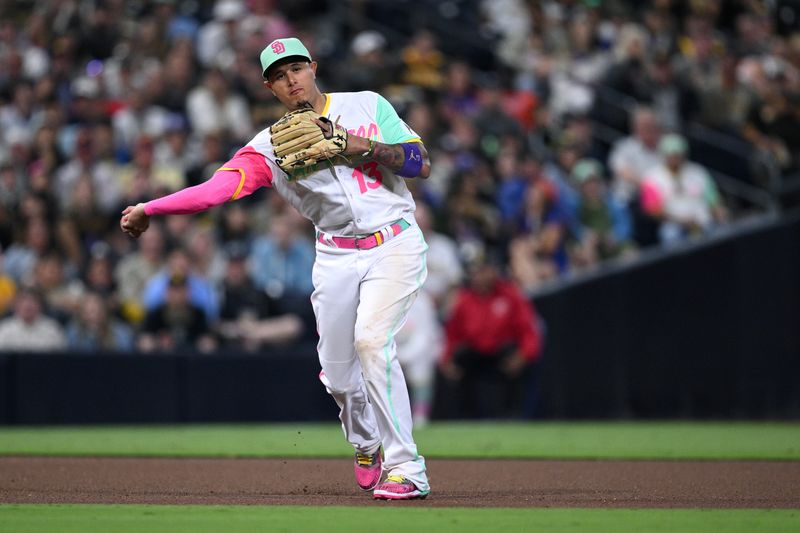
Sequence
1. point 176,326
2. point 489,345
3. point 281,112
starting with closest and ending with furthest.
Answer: point 176,326, point 489,345, point 281,112

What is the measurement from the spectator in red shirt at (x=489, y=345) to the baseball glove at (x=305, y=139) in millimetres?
7357

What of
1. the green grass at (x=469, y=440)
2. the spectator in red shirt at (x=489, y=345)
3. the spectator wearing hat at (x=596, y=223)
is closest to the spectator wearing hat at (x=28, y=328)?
the green grass at (x=469, y=440)

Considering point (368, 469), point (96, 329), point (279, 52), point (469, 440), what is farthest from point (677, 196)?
point (279, 52)

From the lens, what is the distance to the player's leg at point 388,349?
6.54m

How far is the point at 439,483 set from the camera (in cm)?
765

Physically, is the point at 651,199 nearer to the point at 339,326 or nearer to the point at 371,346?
the point at 339,326

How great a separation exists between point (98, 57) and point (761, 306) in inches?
312

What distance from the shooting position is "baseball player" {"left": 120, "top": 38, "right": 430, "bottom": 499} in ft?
21.2

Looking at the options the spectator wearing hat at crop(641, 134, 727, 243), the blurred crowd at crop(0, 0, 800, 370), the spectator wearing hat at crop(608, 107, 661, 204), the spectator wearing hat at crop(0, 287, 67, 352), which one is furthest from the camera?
the spectator wearing hat at crop(608, 107, 661, 204)

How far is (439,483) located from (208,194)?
7.35 feet

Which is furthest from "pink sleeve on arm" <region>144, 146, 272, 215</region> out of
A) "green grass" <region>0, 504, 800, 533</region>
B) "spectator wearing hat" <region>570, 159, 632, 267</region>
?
"spectator wearing hat" <region>570, 159, 632, 267</region>

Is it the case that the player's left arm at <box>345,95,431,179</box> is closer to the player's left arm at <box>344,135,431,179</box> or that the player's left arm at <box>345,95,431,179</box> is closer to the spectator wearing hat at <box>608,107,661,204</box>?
the player's left arm at <box>344,135,431,179</box>

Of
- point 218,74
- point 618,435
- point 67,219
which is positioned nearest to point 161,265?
point 67,219

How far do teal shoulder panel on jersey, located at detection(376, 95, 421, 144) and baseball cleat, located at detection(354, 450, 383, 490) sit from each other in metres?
1.61
